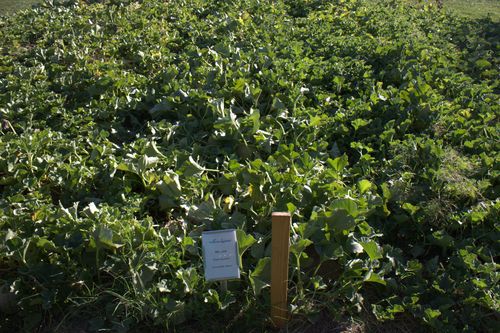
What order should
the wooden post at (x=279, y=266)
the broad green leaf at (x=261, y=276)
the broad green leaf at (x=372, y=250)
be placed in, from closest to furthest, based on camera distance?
the wooden post at (x=279, y=266)
the broad green leaf at (x=261, y=276)
the broad green leaf at (x=372, y=250)

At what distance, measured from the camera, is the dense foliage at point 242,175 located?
116 inches

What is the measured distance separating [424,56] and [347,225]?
329cm

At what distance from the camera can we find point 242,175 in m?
3.63

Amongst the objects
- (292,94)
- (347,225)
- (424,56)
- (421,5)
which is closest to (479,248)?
(347,225)

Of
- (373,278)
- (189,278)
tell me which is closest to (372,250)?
(373,278)

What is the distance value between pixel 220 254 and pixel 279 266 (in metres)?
0.31

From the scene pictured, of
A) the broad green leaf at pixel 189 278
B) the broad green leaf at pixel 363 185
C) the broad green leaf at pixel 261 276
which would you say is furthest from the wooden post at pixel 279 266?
the broad green leaf at pixel 363 185

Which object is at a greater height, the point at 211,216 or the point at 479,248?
the point at 211,216

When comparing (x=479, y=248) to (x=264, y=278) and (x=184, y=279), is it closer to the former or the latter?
(x=264, y=278)

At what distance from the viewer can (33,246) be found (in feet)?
9.99

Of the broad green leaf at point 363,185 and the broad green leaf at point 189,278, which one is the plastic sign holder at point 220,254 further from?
the broad green leaf at point 363,185

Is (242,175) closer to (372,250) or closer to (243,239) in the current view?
(243,239)

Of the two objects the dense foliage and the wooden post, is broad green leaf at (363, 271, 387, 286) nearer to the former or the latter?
the dense foliage

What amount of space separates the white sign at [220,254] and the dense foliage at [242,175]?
28 centimetres
